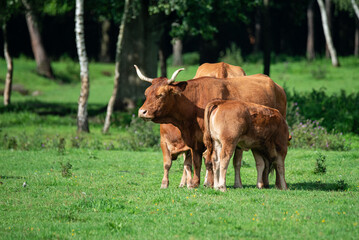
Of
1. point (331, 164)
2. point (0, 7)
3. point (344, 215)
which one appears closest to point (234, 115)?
point (344, 215)

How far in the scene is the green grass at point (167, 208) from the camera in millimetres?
7496

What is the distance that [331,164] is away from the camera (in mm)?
13633

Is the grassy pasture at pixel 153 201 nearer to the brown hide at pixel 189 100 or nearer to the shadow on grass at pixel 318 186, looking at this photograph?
the shadow on grass at pixel 318 186

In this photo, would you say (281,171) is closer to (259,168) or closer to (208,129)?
(259,168)

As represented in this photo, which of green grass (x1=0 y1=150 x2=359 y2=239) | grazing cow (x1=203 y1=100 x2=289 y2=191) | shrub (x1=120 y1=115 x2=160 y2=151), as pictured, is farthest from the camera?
shrub (x1=120 y1=115 x2=160 y2=151)

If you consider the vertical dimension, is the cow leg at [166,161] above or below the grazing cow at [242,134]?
below

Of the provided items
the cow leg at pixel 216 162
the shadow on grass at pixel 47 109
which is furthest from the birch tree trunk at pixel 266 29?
the cow leg at pixel 216 162

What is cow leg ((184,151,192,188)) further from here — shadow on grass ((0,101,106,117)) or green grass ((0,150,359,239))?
shadow on grass ((0,101,106,117))

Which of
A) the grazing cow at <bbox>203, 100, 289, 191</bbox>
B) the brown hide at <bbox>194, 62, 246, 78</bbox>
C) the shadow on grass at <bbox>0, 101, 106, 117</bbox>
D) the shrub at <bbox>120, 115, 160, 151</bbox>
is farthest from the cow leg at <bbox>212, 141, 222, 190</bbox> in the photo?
the shadow on grass at <bbox>0, 101, 106, 117</bbox>

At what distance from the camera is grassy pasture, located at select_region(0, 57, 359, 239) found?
755cm

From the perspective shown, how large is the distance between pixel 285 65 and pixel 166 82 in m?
29.9

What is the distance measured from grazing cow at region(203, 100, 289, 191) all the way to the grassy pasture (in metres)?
0.49

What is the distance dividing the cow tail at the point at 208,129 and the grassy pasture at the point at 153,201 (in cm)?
78

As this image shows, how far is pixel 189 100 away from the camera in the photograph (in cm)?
1045
